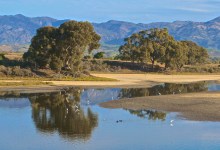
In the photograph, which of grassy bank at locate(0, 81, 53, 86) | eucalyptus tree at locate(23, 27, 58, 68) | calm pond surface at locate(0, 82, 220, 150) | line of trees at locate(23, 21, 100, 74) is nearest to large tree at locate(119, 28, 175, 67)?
line of trees at locate(23, 21, 100, 74)

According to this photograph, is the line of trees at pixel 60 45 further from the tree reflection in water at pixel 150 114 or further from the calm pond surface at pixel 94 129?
the tree reflection in water at pixel 150 114

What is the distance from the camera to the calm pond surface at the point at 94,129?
3447 cm

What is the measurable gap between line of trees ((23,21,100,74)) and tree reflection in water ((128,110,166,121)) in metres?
50.5

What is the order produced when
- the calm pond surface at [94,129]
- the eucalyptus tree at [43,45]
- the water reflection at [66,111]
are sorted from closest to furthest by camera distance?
the calm pond surface at [94,129] → the water reflection at [66,111] → the eucalyptus tree at [43,45]

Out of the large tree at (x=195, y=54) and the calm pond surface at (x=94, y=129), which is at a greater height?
the large tree at (x=195, y=54)

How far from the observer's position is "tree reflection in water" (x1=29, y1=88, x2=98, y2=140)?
40062 millimetres

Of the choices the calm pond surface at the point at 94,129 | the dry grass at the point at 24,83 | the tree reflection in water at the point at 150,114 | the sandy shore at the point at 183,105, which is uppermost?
the dry grass at the point at 24,83

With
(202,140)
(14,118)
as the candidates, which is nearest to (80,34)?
(14,118)

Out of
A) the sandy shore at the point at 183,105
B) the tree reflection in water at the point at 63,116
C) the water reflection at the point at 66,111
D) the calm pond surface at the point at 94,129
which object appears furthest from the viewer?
the sandy shore at the point at 183,105

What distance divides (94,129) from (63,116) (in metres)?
7.97

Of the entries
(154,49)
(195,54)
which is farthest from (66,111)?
(195,54)

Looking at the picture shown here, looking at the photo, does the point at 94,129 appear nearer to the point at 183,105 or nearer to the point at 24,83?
the point at 183,105

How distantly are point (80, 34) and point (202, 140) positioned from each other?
220ft

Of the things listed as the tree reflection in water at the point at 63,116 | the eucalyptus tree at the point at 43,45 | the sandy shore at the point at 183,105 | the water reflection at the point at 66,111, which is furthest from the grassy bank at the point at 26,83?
the sandy shore at the point at 183,105
